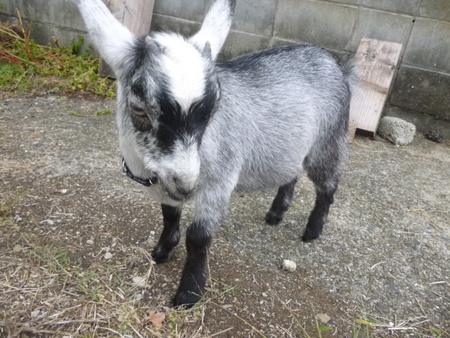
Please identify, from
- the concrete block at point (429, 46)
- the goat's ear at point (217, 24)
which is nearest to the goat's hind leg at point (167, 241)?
the goat's ear at point (217, 24)

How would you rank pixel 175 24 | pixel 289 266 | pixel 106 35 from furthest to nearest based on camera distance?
pixel 175 24
pixel 289 266
pixel 106 35

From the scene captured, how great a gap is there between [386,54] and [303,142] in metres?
2.85

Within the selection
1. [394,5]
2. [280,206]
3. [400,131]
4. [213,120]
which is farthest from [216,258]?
[394,5]

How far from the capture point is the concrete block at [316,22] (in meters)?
→ 4.77

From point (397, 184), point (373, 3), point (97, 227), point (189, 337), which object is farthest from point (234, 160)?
point (373, 3)

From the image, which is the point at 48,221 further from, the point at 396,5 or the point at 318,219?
the point at 396,5

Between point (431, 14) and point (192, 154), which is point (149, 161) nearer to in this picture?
point (192, 154)

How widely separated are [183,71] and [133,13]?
3.72m

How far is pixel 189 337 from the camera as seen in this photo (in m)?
2.09

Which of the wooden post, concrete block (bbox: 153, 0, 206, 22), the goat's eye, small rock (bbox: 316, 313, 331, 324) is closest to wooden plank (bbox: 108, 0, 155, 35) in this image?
the wooden post

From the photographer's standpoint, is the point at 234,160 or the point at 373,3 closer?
the point at 234,160

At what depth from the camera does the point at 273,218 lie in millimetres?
3182

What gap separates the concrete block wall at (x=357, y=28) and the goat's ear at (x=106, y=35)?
142 inches

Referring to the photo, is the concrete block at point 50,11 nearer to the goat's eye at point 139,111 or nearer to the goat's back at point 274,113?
the goat's back at point 274,113
